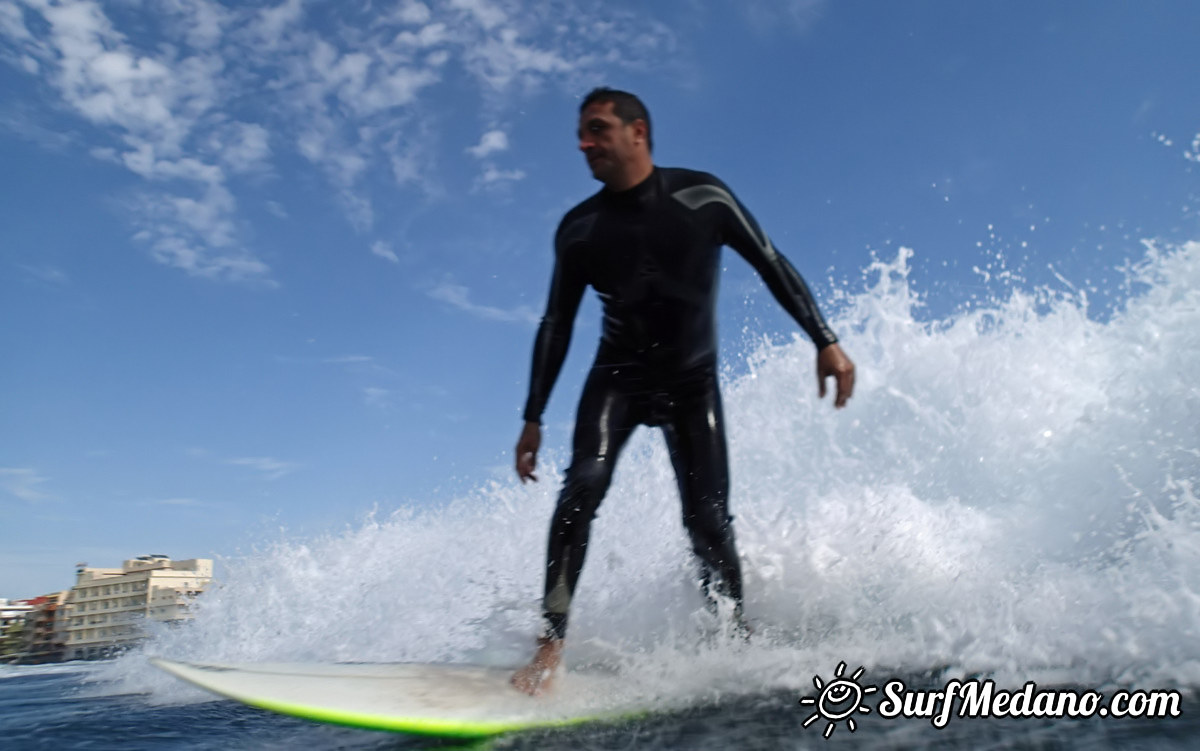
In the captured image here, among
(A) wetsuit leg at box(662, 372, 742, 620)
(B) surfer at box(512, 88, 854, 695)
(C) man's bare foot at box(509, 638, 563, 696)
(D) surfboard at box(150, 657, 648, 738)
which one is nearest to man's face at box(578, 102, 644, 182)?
(B) surfer at box(512, 88, 854, 695)

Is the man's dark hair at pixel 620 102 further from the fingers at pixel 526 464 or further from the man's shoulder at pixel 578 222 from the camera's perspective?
the fingers at pixel 526 464

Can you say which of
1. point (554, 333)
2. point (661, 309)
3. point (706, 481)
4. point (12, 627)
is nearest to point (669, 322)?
point (661, 309)

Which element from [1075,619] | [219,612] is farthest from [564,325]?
[219,612]

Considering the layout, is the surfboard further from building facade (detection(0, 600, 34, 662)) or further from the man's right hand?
building facade (detection(0, 600, 34, 662))

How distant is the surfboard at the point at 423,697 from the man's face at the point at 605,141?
7.42 feet

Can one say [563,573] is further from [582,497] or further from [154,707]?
[154,707]

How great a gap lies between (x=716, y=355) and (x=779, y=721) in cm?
173

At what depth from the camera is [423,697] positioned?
3.01 meters

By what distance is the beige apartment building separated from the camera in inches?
3912

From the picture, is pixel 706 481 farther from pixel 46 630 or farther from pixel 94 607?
pixel 46 630

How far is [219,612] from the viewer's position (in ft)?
25.3

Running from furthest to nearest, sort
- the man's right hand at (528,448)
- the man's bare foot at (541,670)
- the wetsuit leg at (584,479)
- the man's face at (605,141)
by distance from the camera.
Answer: the man's right hand at (528,448), the man's face at (605,141), the wetsuit leg at (584,479), the man's bare foot at (541,670)

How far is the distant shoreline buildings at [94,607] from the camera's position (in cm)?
9969

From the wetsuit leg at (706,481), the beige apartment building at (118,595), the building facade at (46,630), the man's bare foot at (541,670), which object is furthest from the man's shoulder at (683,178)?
the building facade at (46,630)
